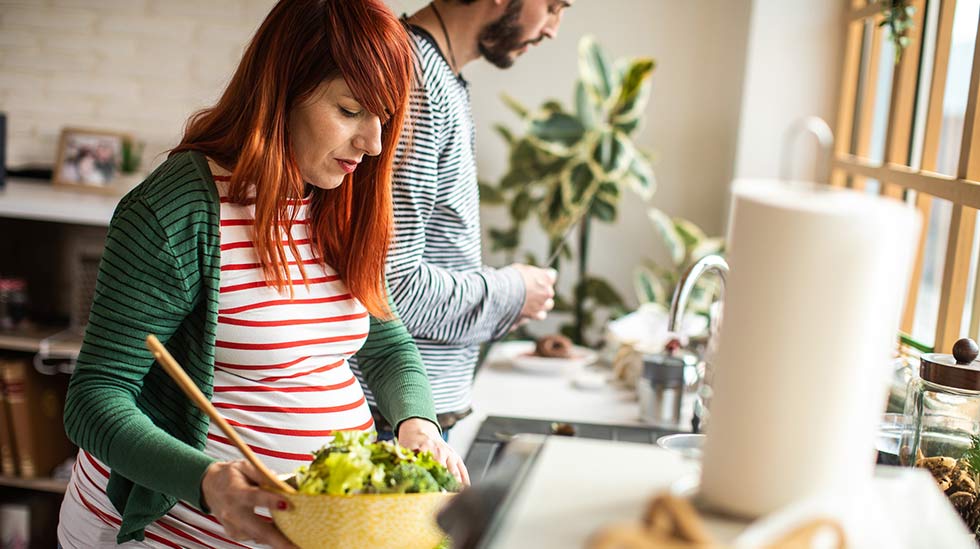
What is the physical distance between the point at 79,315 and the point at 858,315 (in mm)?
3271

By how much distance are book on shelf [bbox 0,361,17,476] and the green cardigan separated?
7.83ft

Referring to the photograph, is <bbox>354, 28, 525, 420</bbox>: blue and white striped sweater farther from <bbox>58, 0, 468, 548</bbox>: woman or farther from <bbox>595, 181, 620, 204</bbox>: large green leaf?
<bbox>595, 181, 620, 204</bbox>: large green leaf

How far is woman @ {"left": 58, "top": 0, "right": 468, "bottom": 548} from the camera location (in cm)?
109

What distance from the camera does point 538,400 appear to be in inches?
85.9


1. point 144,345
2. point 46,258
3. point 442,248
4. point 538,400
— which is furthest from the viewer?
point 46,258

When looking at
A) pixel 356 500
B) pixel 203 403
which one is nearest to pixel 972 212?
pixel 356 500

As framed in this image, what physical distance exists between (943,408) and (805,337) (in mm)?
790

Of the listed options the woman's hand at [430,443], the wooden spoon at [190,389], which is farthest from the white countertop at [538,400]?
the wooden spoon at [190,389]

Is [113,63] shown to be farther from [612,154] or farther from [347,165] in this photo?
[347,165]

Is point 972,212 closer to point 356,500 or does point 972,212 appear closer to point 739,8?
point 356,500

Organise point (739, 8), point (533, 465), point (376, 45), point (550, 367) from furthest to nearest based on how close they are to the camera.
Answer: point (739, 8) → point (550, 367) → point (376, 45) → point (533, 465)

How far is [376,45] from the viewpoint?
1194 mm

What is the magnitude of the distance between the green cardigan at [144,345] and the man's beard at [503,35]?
2.13 ft

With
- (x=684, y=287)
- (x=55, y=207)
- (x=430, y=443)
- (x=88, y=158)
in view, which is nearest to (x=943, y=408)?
(x=684, y=287)
